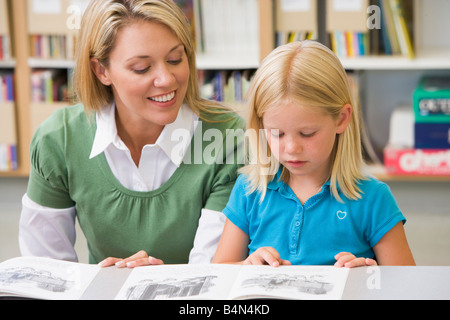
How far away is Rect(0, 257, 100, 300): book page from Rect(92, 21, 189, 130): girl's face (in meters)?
0.34

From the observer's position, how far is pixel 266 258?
3.50 ft

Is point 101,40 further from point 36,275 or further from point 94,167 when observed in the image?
point 36,275

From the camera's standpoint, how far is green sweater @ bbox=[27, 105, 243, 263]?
1.32 metres

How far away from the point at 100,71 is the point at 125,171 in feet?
0.64

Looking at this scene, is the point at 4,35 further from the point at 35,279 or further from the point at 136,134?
the point at 35,279

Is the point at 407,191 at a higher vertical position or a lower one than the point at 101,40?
lower

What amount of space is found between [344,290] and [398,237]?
0.25 m

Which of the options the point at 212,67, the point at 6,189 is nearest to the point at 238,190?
the point at 212,67

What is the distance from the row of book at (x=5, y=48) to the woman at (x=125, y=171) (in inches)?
57.4

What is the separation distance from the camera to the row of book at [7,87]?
2.72 metres

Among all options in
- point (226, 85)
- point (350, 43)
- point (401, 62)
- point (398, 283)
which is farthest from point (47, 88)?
point (398, 283)

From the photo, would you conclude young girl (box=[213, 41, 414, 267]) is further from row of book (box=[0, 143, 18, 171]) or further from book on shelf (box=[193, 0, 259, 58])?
row of book (box=[0, 143, 18, 171])

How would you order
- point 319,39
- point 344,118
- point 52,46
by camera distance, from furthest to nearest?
point 52,46 < point 319,39 < point 344,118

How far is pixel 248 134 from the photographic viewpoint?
1.22 meters
